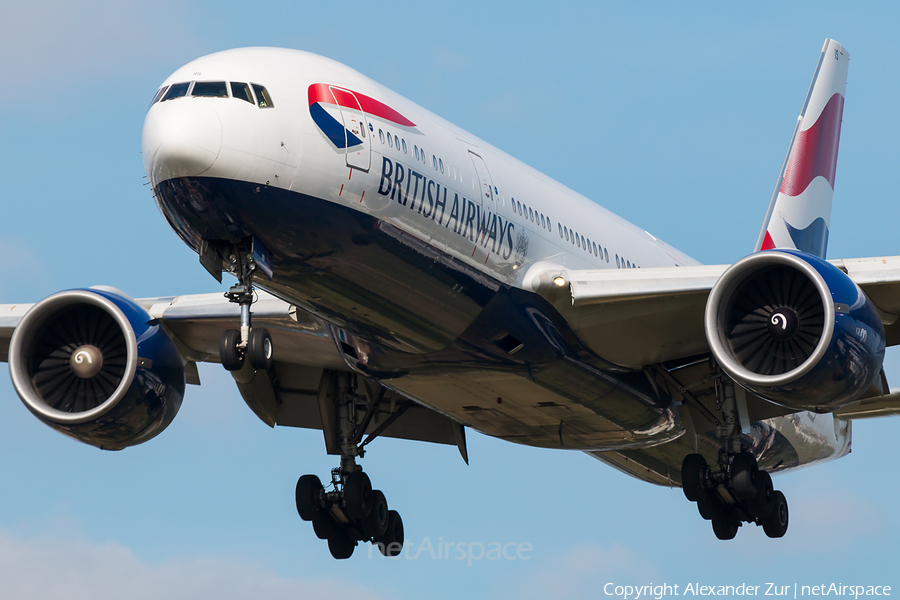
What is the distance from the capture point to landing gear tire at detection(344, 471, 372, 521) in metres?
23.4

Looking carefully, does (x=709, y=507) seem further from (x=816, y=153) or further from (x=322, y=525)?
(x=816, y=153)

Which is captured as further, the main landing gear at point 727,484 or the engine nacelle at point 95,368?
the main landing gear at point 727,484

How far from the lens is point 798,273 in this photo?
19000mm

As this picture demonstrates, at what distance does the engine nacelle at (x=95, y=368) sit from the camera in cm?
2141

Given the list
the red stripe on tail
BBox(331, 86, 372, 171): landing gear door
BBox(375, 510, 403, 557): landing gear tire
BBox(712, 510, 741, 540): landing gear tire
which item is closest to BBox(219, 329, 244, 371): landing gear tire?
BBox(331, 86, 372, 171): landing gear door

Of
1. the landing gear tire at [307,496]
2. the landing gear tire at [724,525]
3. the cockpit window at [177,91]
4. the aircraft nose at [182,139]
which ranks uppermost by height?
the cockpit window at [177,91]

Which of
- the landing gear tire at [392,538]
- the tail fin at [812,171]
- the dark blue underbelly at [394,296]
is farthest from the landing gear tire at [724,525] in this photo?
the tail fin at [812,171]

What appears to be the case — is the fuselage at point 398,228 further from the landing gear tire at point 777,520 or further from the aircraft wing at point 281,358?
the landing gear tire at point 777,520

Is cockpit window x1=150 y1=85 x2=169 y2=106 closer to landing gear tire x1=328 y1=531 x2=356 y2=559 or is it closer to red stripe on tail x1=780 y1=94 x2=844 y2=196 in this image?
landing gear tire x1=328 y1=531 x2=356 y2=559

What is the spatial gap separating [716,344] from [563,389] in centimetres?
328

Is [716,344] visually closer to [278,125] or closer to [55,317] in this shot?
[278,125]

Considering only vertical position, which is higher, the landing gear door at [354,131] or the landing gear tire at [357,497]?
the landing gear door at [354,131]

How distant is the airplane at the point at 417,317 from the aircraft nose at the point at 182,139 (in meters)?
0.02

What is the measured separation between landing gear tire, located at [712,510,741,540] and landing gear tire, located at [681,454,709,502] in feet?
1.54
